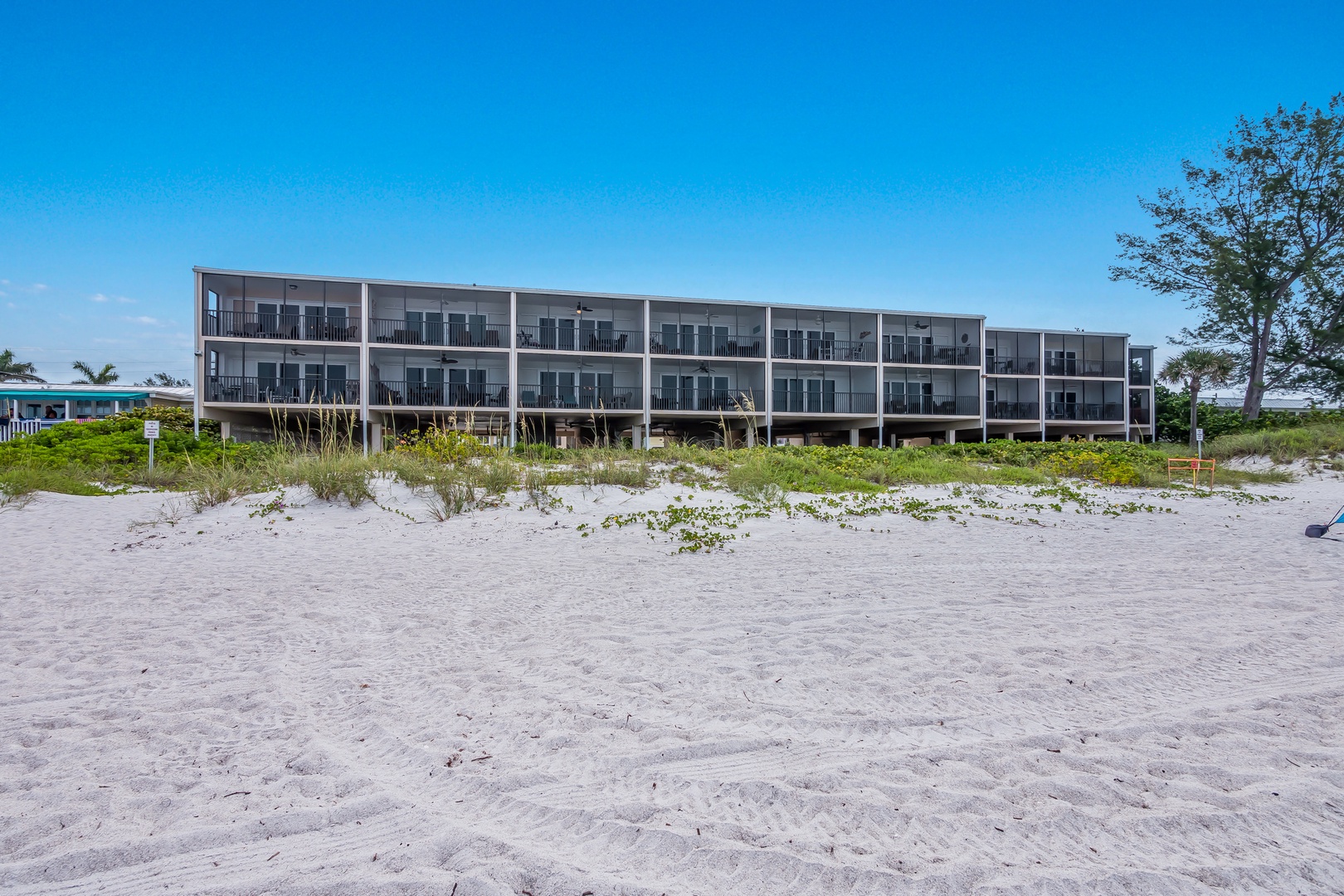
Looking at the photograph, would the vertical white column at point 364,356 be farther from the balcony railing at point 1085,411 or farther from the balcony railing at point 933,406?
the balcony railing at point 1085,411

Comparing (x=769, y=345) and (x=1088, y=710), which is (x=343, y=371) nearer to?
(x=769, y=345)

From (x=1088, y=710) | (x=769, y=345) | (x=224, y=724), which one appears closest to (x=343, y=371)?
(x=769, y=345)

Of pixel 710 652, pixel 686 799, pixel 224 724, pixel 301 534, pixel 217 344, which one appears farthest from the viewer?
→ pixel 217 344

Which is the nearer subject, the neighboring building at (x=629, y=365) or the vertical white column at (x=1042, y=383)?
the neighboring building at (x=629, y=365)

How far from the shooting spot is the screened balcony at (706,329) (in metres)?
29.5

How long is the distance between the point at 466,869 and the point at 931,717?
2.12m

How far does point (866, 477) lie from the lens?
41.2 feet

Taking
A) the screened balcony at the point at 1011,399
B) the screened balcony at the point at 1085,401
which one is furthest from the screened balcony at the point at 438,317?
the screened balcony at the point at 1085,401

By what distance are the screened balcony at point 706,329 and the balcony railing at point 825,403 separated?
2.49 meters

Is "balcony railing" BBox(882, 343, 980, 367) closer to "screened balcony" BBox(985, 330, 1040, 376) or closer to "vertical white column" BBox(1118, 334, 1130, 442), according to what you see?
"screened balcony" BBox(985, 330, 1040, 376)

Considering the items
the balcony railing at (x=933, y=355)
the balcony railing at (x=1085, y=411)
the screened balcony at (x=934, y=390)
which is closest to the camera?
the screened balcony at (x=934, y=390)

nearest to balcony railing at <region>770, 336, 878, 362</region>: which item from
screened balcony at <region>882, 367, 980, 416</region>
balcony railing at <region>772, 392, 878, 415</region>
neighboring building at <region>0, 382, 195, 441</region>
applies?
balcony railing at <region>772, 392, 878, 415</region>

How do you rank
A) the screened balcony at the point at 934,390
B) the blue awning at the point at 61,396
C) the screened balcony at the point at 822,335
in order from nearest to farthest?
the screened balcony at the point at 822,335 < the screened balcony at the point at 934,390 < the blue awning at the point at 61,396

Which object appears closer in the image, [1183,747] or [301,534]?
[1183,747]
